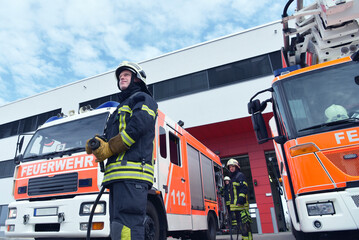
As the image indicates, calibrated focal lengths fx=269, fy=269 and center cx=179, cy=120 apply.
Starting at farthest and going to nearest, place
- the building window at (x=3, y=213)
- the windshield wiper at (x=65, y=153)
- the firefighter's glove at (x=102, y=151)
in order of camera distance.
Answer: the building window at (x=3, y=213) → the windshield wiper at (x=65, y=153) → the firefighter's glove at (x=102, y=151)

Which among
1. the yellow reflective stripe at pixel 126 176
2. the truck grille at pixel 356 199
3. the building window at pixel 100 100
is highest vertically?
the building window at pixel 100 100

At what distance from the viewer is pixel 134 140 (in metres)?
2.08

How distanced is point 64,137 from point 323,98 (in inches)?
150

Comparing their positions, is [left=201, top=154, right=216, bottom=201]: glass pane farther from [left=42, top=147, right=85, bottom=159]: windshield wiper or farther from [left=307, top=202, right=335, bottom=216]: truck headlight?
[left=307, top=202, right=335, bottom=216]: truck headlight

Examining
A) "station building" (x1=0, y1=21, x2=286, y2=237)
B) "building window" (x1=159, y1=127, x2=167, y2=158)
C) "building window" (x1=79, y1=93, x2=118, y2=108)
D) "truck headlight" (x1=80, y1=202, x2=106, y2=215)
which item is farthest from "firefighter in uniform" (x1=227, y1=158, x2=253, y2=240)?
"building window" (x1=79, y1=93, x2=118, y2=108)

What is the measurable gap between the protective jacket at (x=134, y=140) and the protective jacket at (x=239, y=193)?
4377 mm

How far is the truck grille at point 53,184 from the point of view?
368 cm

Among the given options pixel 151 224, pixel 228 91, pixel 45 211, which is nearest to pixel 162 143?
pixel 151 224

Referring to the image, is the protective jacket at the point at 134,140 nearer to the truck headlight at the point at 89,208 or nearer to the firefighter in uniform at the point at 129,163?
the firefighter in uniform at the point at 129,163

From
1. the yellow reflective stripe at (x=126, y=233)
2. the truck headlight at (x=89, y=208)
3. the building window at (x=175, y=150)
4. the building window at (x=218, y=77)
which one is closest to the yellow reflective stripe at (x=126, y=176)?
the yellow reflective stripe at (x=126, y=233)

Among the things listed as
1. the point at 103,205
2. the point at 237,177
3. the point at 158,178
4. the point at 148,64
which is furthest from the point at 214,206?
the point at 148,64

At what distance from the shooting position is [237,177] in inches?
255

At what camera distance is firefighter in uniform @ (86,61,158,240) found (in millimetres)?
1925

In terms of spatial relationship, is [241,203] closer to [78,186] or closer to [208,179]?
[208,179]
